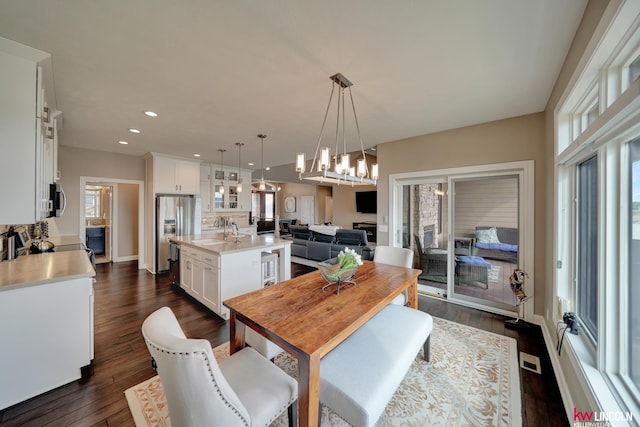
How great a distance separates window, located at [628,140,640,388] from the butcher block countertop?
352cm

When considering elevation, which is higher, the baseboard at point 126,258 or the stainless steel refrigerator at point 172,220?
the stainless steel refrigerator at point 172,220

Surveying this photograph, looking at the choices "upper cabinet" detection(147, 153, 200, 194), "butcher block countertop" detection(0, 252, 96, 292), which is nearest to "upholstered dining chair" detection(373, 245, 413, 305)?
"butcher block countertop" detection(0, 252, 96, 292)

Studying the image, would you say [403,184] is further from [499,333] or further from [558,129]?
[499,333]

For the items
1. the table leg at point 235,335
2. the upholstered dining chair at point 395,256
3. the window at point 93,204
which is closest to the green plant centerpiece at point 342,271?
the table leg at point 235,335

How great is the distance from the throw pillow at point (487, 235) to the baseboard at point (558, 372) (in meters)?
1.00

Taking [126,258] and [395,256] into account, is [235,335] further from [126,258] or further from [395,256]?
[126,258]

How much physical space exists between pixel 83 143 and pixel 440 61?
5.65 metres

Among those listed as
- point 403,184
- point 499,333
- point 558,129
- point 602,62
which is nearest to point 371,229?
A: point 403,184

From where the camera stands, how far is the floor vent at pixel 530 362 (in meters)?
Answer: 1.98

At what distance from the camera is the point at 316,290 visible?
5.79 ft

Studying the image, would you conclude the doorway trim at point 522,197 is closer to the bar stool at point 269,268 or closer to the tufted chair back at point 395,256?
the tufted chair back at point 395,256

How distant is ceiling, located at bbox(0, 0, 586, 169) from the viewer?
1.36 meters

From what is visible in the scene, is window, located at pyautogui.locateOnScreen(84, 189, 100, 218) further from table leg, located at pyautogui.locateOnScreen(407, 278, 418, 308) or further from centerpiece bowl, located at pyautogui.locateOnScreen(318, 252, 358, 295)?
table leg, located at pyautogui.locateOnScreen(407, 278, 418, 308)

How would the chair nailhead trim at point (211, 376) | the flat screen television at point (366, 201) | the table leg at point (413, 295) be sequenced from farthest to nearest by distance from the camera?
the flat screen television at point (366, 201)
the table leg at point (413, 295)
the chair nailhead trim at point (211, 376)
